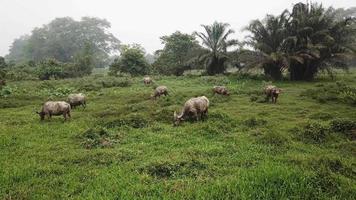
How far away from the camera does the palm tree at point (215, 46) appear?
37.4m

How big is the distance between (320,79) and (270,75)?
13.2ft

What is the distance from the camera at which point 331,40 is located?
28.8 metres

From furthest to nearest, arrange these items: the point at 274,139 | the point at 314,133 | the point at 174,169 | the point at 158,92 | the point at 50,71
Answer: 1. the point at 50,71
2. the point at 158,92
3. the point at 314,133
4. the point at 274,139
5. the point at 174,169

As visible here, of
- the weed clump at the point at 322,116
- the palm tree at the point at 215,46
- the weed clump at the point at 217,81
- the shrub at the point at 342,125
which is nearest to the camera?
the shrub at the point at 342,125

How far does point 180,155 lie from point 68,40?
76.2 metres

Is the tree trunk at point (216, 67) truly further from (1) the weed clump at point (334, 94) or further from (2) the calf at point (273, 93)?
(2) the calf at point (273, 93)

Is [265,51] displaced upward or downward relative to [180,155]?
upward

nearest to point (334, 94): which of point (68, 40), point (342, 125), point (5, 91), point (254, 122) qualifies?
point (342, 125)

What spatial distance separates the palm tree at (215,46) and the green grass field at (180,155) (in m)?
18.6

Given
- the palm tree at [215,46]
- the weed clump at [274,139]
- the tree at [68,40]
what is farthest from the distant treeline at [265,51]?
the tree at [68,40]

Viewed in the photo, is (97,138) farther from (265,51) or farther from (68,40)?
(68,40)

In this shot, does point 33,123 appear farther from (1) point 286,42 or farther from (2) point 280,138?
(1) point 286,42

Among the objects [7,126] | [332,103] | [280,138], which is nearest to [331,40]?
[332,103]

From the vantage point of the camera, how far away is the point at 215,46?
3794cm
